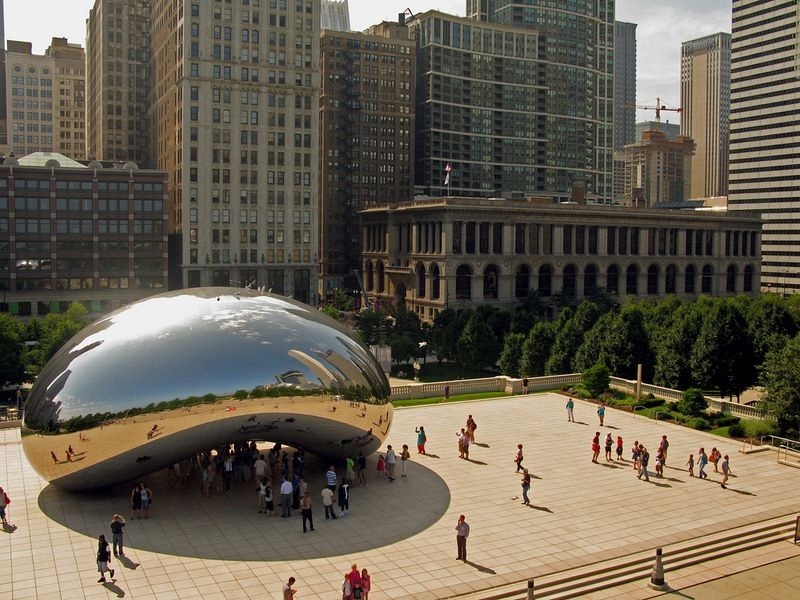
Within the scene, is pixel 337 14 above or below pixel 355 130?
above

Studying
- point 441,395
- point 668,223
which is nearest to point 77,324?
point 441,395

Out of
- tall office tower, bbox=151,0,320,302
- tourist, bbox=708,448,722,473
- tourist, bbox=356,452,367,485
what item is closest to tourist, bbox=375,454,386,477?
tourist, bbox=356,452,367,485

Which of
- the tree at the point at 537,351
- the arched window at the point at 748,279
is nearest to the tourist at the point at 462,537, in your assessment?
the tree at the point at 537,351

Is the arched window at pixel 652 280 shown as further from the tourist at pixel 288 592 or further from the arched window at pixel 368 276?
the tourist at pixel 288 592

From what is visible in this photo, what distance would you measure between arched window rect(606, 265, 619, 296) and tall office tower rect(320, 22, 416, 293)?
52084mm

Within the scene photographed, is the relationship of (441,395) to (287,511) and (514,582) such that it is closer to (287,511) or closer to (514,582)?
(287,511)

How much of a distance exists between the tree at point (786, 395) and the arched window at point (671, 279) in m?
97.5

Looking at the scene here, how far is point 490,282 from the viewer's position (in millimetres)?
125250

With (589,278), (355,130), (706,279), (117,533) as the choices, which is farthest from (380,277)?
(117,533)

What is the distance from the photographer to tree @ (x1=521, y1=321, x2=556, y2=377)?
7262cm

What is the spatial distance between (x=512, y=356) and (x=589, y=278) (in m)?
61.9

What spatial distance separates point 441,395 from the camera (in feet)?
188

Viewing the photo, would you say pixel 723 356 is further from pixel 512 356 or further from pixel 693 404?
pixel 512 356

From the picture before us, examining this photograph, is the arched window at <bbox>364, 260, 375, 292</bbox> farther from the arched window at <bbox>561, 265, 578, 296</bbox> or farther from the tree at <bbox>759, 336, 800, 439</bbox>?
the tree at <bbox>759, 336, 800, 439</bbox>
